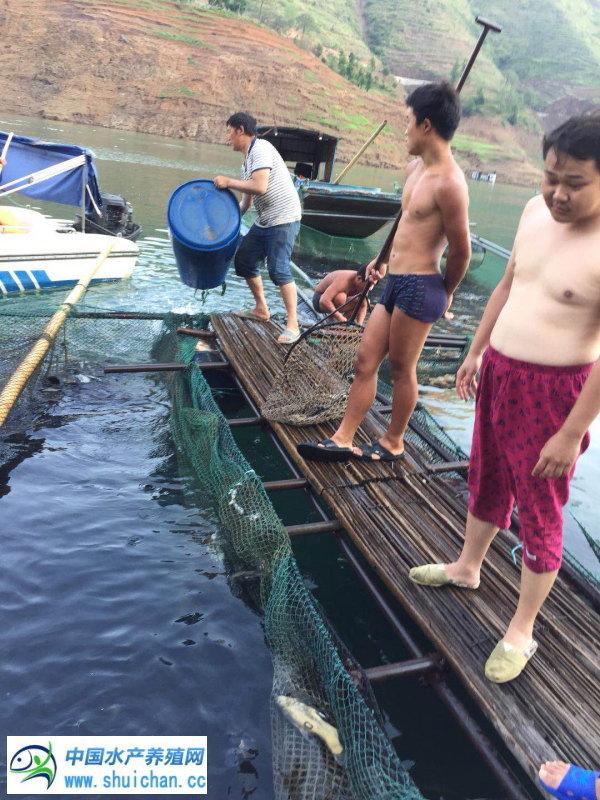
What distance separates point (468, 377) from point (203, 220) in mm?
4335

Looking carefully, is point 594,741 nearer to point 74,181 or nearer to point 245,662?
point 245,662

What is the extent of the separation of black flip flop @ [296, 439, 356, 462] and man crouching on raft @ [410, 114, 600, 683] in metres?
1.48

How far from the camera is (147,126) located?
1981 inches

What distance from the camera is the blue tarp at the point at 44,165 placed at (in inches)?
379

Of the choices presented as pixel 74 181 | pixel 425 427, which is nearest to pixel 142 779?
pixel 425 427

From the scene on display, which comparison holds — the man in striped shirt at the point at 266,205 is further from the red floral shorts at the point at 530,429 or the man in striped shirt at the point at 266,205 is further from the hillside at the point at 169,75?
the hillside at the point at 169,75

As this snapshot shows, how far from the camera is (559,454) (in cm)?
222

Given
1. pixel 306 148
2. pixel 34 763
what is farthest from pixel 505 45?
pixel 34 763

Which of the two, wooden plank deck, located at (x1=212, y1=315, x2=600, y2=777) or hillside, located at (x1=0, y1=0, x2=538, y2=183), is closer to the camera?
wooden plank deck, located at (x1=212, y1=315, x2=600, y2=777)

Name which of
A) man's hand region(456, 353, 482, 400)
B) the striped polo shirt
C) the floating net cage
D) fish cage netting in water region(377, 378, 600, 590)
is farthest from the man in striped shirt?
man's hand region(456, 353, 482, 400)

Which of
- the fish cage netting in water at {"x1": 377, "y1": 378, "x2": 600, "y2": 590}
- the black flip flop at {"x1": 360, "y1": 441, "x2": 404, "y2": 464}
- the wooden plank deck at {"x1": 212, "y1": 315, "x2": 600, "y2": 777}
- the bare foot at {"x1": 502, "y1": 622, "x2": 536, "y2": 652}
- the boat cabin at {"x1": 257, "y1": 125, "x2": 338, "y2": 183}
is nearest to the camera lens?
the wooden plank deck at {"x1": 212, "y1": 315, "x2": 600, "y2": 777}

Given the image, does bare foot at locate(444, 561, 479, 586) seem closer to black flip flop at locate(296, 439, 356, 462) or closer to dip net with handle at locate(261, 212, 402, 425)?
black flip flop at locate(296, 439, 356, 462)

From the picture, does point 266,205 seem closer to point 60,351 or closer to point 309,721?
point 60,351

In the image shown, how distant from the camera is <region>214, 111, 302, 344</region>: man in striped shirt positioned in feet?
19.5
